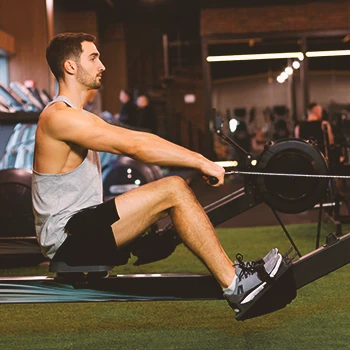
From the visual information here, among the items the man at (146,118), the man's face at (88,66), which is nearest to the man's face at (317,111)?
the man at (146,118)

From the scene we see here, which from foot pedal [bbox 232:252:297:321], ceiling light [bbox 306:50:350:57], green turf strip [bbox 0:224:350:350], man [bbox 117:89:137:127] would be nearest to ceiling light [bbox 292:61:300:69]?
ceiling light [bbox 306:50:350:57]

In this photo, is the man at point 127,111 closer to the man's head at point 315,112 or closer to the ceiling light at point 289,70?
the man's head at point 315,112

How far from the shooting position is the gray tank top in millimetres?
3283

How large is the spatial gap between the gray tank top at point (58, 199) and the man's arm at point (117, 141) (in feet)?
0.46

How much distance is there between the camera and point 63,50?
3.38 meters

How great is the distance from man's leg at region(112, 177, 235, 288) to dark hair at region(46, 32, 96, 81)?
2.02 feet

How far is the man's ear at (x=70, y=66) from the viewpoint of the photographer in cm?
339

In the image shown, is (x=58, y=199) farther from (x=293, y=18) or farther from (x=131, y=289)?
(x=293, y=18)

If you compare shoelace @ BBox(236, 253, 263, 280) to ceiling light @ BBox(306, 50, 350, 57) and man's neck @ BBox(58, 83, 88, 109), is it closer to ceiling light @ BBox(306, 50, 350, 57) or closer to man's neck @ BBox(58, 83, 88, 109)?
man's neck @ BBox(58, 83, 88, 109)

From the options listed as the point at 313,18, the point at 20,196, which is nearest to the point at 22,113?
the point at 20,196

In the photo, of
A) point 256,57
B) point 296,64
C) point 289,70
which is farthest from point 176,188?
point 289,70

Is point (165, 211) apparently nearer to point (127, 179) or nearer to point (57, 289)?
point (57, 289)

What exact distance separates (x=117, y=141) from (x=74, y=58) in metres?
0.44

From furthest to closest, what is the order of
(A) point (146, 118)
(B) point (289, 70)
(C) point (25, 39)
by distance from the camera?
(B) point (289, 70)
(C) point (25, 39)
(A) point (146, 118)
